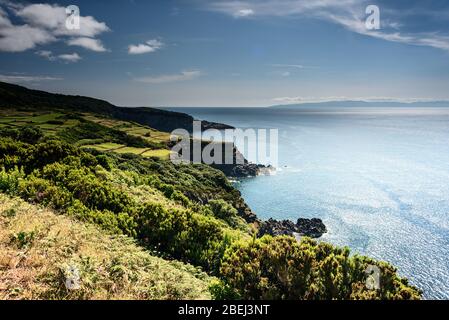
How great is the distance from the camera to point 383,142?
189250 millimetres

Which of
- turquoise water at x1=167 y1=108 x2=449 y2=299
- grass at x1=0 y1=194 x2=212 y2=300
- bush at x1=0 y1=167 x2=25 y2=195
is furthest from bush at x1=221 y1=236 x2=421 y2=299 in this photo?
turquoise water at x1=167 y1=108 x2=449 y2=299

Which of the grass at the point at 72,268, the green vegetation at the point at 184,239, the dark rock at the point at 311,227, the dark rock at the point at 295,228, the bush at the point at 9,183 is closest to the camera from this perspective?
the grass at the point at 72,268

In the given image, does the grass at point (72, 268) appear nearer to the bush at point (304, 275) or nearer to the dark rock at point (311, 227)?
the bush at point (304, 275)

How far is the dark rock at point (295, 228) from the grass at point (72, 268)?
49.3 m

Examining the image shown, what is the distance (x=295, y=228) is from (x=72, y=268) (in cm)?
5743

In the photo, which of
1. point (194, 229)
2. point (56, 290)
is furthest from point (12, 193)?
point (56, 290)

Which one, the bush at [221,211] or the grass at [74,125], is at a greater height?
the grass at [74,125]

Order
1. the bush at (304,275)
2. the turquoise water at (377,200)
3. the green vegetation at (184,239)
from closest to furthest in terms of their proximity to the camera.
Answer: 1. the bush at (304,275)
2. the green vegetation at (184,239)
3. the turquoise water at (377,200)

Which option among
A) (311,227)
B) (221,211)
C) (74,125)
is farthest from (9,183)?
(74,125)

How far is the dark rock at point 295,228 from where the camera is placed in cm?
6062

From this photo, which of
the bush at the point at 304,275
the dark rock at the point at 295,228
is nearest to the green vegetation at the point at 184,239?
the bush at the point at 304,275

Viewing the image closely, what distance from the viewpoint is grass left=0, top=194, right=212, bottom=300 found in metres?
8.52

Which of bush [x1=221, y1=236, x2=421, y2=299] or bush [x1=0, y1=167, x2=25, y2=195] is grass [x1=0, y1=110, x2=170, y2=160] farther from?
bush [x1=221, y1=236, x2=421, y2=299]
